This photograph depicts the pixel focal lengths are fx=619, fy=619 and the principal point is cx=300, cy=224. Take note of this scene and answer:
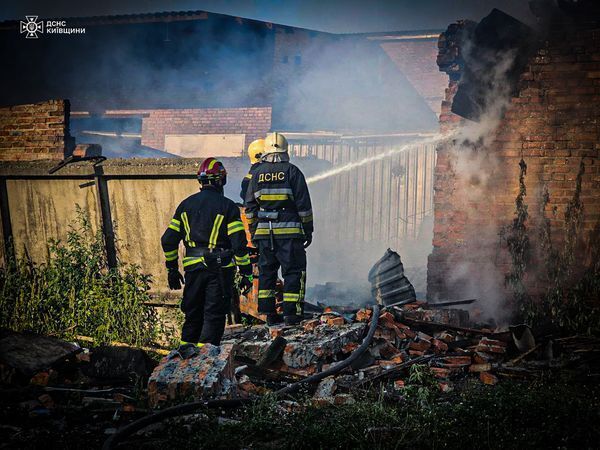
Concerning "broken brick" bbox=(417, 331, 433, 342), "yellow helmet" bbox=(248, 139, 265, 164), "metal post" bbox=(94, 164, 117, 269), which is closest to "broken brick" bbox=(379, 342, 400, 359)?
"broken brick" bbox=(417, 331, 433, 342)

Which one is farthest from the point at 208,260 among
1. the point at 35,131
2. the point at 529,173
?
the point at 35,131

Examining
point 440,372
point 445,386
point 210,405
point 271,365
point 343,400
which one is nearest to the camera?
point 210,405

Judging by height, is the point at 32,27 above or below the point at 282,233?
above

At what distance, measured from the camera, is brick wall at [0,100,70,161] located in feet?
29.9

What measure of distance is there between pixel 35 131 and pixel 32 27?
39.4 feet

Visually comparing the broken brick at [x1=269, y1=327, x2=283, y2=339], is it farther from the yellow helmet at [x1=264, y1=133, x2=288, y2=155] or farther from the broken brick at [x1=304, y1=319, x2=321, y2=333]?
the yellow helmet at [x1=264, y1=133, x2=288, y2=155]

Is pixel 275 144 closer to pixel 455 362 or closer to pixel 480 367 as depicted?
pixel 455 362

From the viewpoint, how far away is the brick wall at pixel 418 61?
25344mm

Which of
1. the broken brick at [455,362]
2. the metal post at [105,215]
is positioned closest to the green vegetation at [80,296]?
the metal post at [105,215]

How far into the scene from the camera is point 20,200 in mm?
7945

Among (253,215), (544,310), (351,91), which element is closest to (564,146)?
(544,310)

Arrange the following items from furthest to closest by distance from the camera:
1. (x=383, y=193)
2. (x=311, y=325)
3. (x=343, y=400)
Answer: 1. (x=383, y=193)
2. (x=311, y=325)
3. (x=343, y=400)

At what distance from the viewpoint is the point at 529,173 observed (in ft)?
24.7

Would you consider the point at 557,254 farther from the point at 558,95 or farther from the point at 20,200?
the point at 20,200
